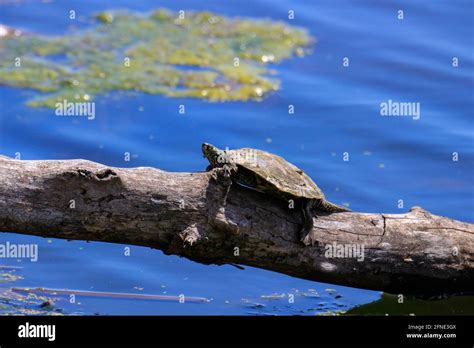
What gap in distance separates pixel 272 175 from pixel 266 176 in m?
0.06

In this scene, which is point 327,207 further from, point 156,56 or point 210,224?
point 156,56

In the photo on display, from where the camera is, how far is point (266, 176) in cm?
599

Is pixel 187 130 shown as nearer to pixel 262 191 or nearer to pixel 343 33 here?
pixel 343 33
